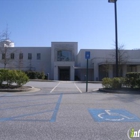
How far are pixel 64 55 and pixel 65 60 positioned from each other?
1.37 metres

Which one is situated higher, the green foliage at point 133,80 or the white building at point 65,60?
the white building at point 65,60

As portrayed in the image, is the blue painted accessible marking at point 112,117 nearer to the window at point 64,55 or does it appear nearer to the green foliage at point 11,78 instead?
the green foliage at point 11,78

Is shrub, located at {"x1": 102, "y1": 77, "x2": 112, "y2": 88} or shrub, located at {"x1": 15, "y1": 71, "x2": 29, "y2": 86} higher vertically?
shrub, located at {"x1": 15, "y1": 71, "x2": 29, "y2": 86}

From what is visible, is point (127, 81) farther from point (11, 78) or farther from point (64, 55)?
point (64, 55)

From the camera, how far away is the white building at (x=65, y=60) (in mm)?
45094

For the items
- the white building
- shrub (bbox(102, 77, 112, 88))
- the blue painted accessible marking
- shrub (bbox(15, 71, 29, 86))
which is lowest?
the blue painted accessible marking

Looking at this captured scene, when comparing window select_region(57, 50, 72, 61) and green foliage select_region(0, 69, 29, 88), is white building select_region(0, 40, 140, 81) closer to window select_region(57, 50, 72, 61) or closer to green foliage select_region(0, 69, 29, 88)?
window select_region(57, 50, 72, 61)

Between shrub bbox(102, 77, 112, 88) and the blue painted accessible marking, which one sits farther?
shrub bbox(102, 77, 112, 88)

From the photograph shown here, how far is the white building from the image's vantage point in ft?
148

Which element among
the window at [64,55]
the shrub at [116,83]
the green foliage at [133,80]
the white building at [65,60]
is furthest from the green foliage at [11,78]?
the window at [64,55]

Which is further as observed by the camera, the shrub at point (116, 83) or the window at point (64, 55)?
the window at point (64, 55)

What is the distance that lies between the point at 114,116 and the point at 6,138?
3.81 meters

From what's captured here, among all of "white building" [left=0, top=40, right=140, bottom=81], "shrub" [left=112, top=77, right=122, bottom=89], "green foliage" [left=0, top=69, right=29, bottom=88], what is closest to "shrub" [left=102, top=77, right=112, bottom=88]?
"shrub" [left=112, top=77, right=122, bottom=89]

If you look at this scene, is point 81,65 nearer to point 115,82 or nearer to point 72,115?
point 115,82
